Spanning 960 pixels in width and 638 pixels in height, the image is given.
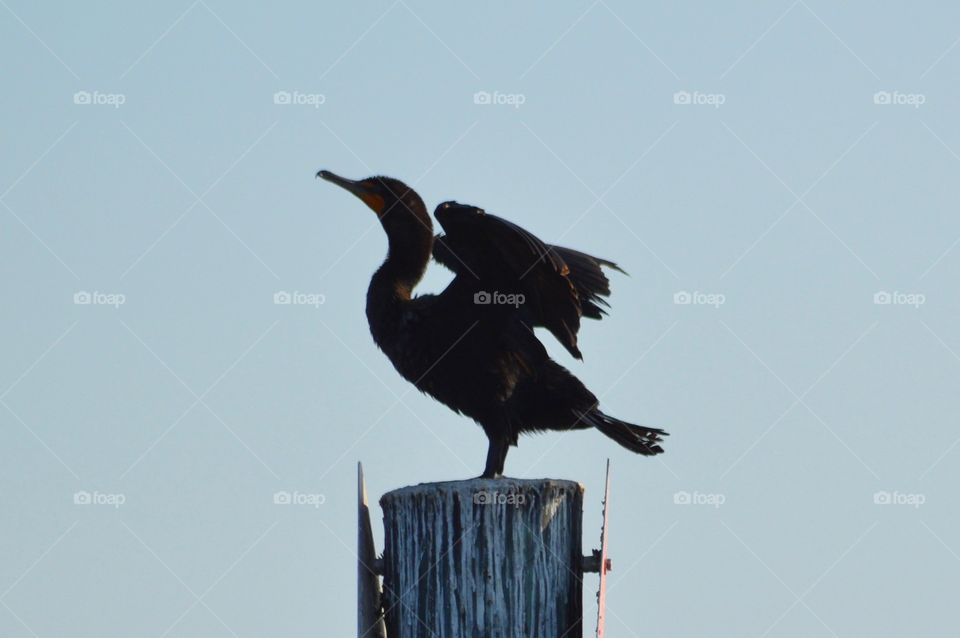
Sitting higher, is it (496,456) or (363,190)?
(363,190)

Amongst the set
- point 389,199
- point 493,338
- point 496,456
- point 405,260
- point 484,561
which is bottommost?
point 484,561

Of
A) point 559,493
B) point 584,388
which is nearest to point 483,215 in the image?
point 584,388

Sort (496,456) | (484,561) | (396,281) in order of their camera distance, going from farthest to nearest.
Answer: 1. (396,281)
2. (496,456)
3. (484,561)

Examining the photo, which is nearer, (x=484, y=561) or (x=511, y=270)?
(x=484, y=561)

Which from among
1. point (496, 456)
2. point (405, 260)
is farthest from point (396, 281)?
point (496, 456)

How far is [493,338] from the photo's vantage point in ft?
23.0

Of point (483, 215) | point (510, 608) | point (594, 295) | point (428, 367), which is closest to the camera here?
point (510, 608)

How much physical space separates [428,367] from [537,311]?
0.63 m

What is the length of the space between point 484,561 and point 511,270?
2.69 m

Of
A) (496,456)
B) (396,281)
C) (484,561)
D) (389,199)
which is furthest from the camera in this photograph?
(389,199)

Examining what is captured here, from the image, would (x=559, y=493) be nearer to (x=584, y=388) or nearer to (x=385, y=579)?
(x=385, y=579)

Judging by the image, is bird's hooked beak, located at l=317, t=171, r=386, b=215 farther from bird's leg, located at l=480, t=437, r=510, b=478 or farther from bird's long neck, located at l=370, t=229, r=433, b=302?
bird's leg, located at l=480, t=437, r=510, b=478

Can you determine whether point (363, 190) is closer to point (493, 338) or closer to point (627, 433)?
point (493, 338)

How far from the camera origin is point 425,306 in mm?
7258
